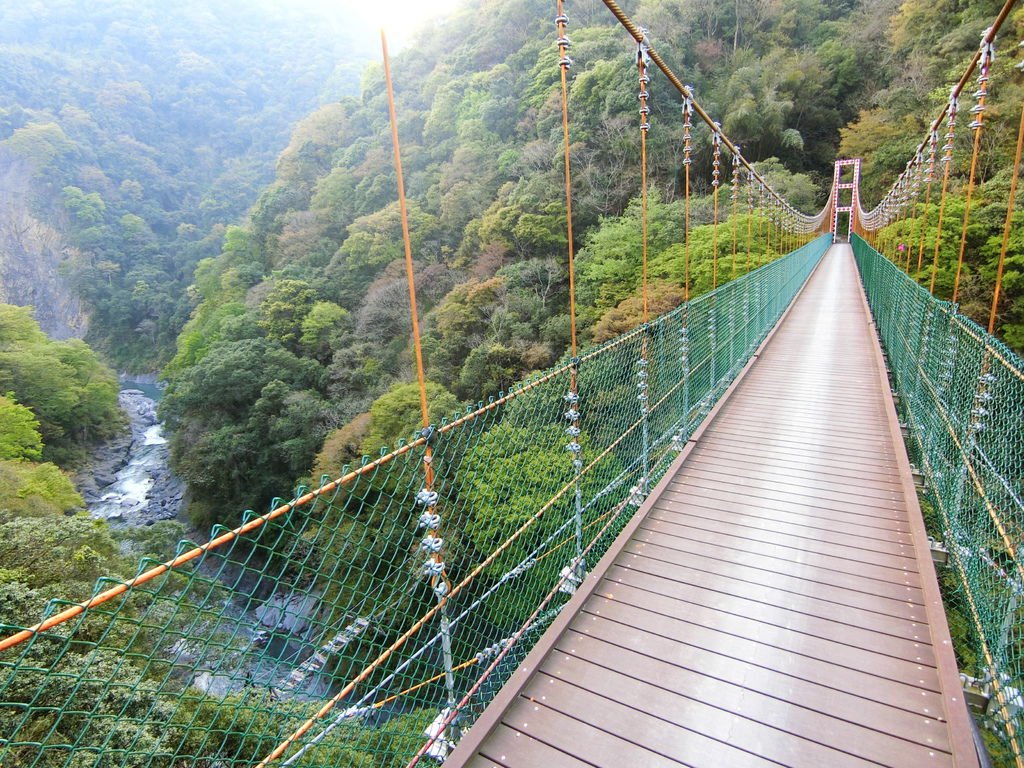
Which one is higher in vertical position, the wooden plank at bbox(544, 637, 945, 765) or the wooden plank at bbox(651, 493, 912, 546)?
the wooden plank at bbox(651, 493, 912, 546)

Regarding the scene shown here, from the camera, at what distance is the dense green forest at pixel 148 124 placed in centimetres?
2742

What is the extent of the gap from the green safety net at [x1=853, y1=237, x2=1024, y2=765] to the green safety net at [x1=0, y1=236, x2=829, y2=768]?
1.23 metres

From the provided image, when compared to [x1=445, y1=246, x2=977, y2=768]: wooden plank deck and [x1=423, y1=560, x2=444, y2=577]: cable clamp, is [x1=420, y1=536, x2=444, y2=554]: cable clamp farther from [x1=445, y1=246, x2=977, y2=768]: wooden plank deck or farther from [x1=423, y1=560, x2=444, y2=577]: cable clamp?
[x1=445, y1=246, x2=977, y2=768]: wooden plank deck

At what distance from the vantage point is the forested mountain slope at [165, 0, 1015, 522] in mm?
12086

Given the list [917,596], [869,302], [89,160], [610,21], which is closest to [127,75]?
[89,160]

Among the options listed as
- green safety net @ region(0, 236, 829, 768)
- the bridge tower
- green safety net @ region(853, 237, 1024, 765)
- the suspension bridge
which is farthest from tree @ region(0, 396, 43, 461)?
the bridge tower

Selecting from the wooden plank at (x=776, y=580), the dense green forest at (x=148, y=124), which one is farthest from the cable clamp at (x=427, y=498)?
the dense green forest at (x=148, y=124)

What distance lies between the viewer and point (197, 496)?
1381cm

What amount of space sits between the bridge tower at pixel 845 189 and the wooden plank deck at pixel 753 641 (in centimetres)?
1902

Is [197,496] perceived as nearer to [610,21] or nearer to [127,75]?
[610,21]

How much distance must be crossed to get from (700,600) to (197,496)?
14720mm

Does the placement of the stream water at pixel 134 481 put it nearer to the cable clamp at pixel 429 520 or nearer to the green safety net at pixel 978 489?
the cable clamp at pixel 429 520

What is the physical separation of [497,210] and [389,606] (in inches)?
535

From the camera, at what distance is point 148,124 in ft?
124
